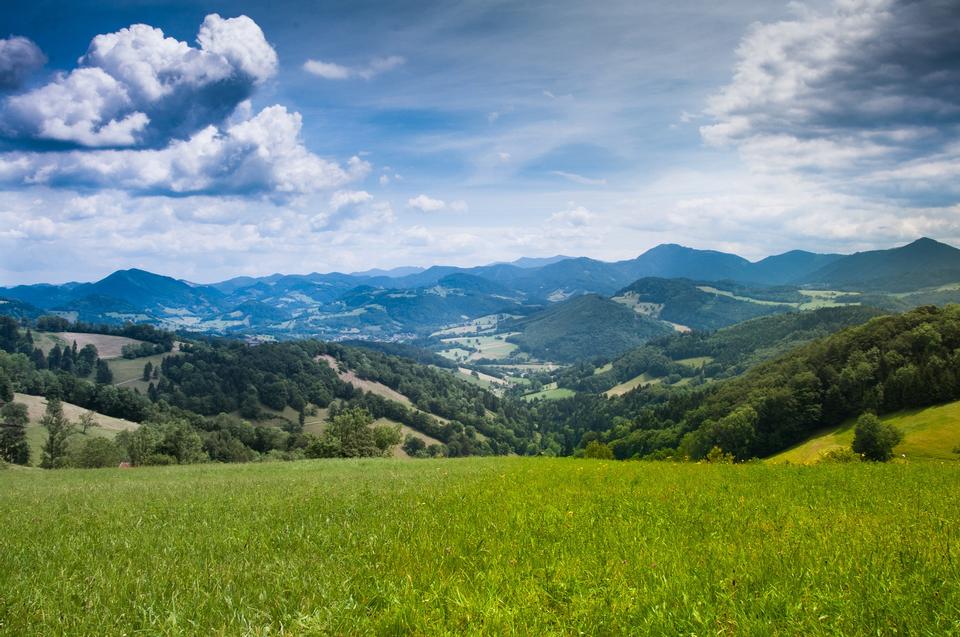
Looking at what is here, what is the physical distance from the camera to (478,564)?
19.0 feet

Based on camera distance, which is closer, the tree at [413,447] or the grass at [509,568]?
the grass at [509,568]

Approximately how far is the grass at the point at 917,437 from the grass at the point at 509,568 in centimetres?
6161

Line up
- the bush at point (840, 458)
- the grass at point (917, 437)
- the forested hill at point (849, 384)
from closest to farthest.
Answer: the bush at point (840, 458) < the grass at point (917, 437) < the forested hill at point (849, 384)

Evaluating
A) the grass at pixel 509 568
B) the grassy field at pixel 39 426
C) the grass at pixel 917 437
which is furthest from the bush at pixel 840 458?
the grassy field at pixel 39 426

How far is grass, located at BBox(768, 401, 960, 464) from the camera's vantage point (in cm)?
6338

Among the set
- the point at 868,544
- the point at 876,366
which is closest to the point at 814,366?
the point at 876,366

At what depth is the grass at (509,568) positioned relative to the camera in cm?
414

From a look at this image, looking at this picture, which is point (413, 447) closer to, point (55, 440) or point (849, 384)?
point (55, 440)

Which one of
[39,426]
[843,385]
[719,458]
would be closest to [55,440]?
[39,426]

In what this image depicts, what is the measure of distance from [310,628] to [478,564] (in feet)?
7.52

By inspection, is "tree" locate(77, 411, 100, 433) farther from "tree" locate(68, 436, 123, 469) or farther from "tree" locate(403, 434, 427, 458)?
"tree" locate(403, 434, 427, 458)

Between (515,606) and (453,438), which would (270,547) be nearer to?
(515,606)

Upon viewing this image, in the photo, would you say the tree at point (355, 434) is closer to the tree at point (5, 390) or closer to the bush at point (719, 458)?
the bush at point (719, 458)

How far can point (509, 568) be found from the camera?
5.48 meters
